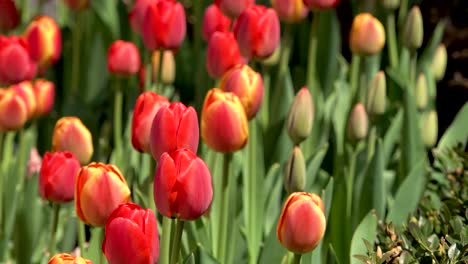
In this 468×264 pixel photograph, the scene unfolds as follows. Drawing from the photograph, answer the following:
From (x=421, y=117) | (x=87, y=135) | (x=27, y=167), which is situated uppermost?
(x=87, y=135)

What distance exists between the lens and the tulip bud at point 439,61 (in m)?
2.81

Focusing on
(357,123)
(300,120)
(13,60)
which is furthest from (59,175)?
(357,123)

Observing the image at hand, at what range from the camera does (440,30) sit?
120 inches

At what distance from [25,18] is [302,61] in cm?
101

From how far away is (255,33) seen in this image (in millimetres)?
2219

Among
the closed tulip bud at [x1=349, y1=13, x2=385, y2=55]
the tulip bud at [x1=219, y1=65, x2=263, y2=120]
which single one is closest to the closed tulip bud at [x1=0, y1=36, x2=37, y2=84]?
the tulip bud at [x1=219, y1=65, x2=263, y2=120]

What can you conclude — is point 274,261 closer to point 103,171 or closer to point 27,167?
point 103,171

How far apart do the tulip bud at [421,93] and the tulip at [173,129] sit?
1.24 meters

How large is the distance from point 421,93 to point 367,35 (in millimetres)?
302

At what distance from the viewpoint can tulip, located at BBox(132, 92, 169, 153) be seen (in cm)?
180

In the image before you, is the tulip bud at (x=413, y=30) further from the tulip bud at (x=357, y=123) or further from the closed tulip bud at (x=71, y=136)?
the closed tulip bud at (x=71, y=136)

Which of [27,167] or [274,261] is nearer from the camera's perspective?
[274,261]

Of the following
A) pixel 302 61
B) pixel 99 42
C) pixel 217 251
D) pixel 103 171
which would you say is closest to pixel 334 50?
pixel 302 61

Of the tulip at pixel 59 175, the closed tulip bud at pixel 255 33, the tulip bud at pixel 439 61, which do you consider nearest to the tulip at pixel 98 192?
the tulip at pixel 59 175
